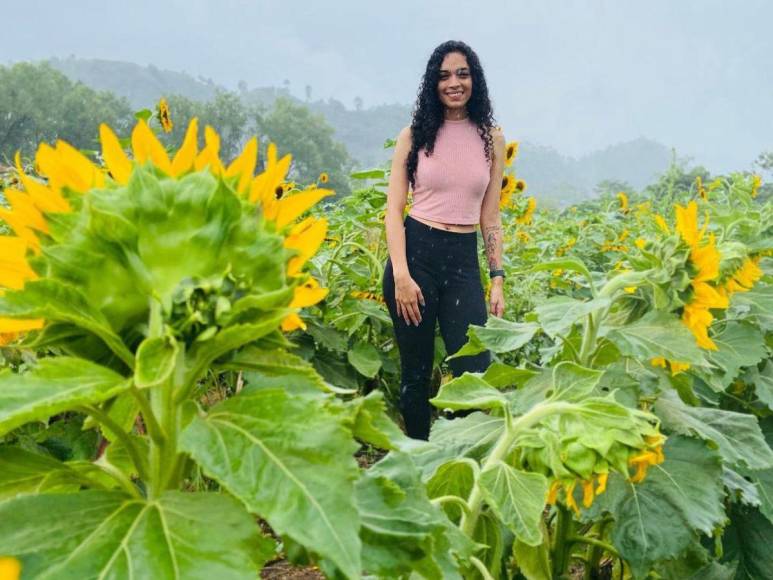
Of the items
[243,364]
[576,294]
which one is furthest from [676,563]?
[576,294]

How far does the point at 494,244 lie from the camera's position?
2.75 metres

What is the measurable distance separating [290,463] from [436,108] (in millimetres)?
2306

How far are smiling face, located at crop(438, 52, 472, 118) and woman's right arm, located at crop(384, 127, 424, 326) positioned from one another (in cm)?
16

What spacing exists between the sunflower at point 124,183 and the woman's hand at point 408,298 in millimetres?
1910

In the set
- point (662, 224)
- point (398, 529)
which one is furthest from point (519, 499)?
point (662, 224)

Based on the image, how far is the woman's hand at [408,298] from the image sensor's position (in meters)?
2.47

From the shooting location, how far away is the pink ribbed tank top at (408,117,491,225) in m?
2.51

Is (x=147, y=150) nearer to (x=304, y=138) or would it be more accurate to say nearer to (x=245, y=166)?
(x=245, y=166)

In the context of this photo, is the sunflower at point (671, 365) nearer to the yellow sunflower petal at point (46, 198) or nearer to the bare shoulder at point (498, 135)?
the yellow sunflower petal at point (46, 198)

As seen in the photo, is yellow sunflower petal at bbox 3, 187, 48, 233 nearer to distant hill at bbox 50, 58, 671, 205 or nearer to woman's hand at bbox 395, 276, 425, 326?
woman's hand at bbox 395, 276, 425, 326

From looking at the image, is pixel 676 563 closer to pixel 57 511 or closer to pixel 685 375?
pixel 685 375

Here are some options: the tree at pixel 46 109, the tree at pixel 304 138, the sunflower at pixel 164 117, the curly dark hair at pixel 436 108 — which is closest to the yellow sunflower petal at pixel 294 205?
the curly dark hair at pixel 436 108

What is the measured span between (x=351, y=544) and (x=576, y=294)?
379 cm

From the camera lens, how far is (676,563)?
141cm
